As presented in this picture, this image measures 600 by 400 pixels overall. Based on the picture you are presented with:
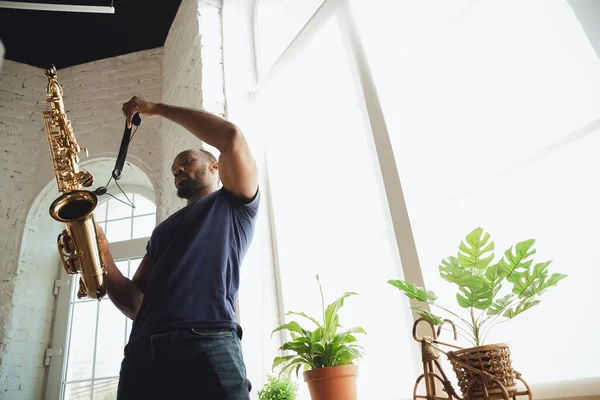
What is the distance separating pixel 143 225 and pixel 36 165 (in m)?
0.94

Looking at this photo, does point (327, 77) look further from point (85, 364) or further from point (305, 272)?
point (85, 364)

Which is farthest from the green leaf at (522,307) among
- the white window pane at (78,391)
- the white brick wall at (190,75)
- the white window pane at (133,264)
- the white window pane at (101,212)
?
the white window pane at (101,212)

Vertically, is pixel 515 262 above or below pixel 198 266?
below

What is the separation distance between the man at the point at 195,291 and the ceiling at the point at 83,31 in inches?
88.4

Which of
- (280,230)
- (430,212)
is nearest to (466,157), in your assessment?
(430,212)

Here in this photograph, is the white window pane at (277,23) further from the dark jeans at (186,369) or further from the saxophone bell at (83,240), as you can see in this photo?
the dark jeans at (186,369)

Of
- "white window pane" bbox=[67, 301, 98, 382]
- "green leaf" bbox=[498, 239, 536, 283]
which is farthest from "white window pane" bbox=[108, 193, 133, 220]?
"green leaf" bbox=[498, 239, 536, 283]

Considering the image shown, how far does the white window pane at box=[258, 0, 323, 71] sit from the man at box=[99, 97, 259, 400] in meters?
1.55

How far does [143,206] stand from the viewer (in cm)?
338

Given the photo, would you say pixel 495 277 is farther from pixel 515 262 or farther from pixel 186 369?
pixel 186 369

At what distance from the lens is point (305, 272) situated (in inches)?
85.4

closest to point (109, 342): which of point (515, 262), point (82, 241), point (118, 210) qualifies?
point (118, 210)

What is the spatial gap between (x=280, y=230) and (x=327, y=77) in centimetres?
85

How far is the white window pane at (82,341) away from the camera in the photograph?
9.55ft
